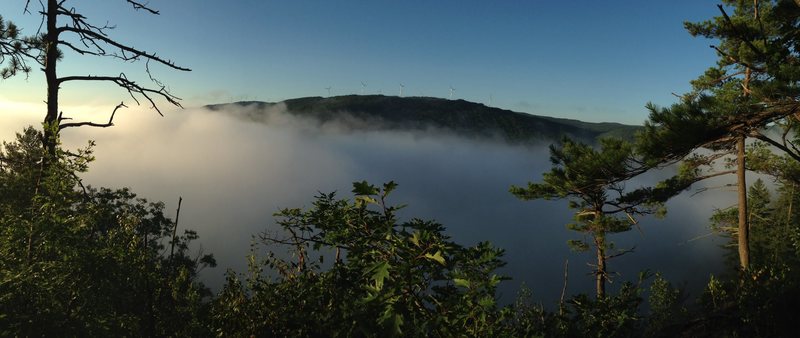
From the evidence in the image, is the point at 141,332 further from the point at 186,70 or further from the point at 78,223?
the point at 186,70

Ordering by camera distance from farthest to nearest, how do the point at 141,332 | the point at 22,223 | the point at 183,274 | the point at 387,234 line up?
the point at 183,274
the point at 141,332
the point at 22,223
the point at 387,234

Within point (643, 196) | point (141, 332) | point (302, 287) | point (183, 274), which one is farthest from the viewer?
point (643, 196)

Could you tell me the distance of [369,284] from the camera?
3236 mm

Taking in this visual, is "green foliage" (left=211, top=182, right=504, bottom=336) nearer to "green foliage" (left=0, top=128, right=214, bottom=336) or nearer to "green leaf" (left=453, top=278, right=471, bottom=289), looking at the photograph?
"green leaf" (left=453, top=278, right=471, bottom=289)

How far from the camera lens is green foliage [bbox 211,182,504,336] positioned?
2756 mm

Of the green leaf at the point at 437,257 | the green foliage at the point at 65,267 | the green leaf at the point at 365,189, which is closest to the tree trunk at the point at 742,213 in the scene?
the green leaf at the point at 365,189

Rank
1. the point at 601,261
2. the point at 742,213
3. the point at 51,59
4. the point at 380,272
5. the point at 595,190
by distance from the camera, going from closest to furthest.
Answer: the point at 380,272
the point at 51,59
the point at 742,213
the point at 595,190
the point at 601,261

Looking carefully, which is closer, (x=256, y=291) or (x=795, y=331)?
(x=256, y=291)

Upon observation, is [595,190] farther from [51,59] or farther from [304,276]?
[51,59]

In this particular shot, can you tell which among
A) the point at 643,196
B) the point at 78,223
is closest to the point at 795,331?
the point at 78,223

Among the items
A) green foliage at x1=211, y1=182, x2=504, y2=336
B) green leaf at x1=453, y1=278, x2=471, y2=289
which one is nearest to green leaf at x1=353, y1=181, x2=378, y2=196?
green foliage at x1=211, y1=182, x2=504, y2=336

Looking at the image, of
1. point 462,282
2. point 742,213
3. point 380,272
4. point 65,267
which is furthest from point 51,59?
point 742,213

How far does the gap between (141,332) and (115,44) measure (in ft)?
17.9

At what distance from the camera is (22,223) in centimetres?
474
